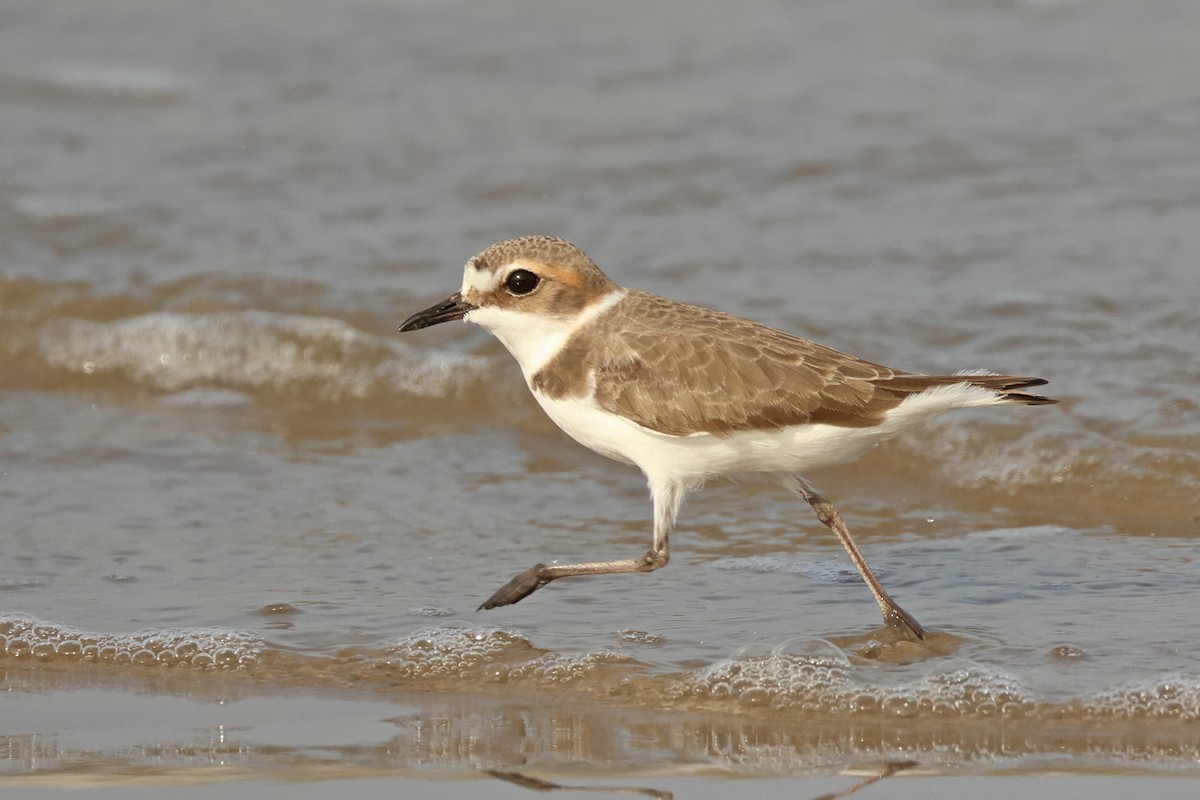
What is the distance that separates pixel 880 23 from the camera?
50.3 feet

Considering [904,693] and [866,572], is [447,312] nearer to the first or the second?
[866,572]

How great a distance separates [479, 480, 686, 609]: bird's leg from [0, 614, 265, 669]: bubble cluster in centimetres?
98

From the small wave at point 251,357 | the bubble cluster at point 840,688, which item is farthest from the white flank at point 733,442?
the small wave at point 251,357

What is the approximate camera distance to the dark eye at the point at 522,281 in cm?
677

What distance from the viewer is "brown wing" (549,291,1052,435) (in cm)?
632

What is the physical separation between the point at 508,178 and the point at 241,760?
309 inches

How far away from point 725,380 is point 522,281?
0.97 m

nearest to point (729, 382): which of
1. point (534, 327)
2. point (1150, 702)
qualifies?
point (534, 327)

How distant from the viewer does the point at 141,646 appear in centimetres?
648

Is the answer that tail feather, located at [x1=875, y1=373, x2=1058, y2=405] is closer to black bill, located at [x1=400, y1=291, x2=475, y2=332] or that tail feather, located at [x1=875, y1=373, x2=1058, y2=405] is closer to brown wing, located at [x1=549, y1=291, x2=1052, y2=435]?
brown wing, located at [x1=549, y1=291, x2=1052, y2=435]

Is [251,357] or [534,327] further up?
[251,357]

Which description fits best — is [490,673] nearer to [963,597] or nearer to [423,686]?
[423,686]

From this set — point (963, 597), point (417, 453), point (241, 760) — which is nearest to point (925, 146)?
point (417, 453)

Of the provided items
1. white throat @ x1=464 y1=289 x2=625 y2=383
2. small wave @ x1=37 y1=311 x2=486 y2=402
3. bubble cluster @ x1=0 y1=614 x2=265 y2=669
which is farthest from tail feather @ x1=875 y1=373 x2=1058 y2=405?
small wave @ x1=37 y1=311 x2=486 y2=402
